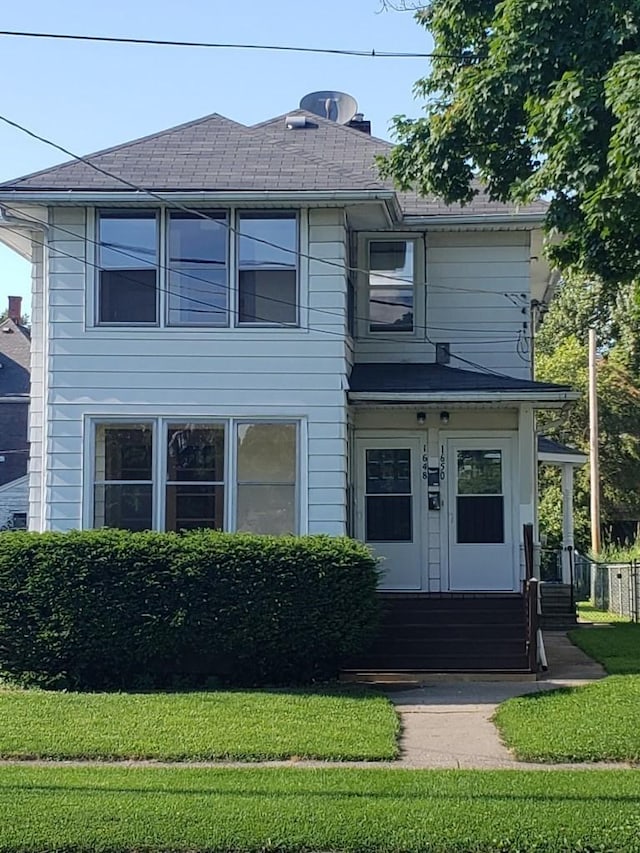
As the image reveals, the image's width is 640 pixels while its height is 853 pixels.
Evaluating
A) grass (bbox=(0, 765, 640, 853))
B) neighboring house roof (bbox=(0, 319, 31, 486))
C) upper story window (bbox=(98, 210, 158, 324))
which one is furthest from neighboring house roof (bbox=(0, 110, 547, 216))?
neighboring house roof (bbox=(0, 319, 31, 486))

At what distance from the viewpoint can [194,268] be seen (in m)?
13.9

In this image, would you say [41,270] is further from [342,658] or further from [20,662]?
[342,658]

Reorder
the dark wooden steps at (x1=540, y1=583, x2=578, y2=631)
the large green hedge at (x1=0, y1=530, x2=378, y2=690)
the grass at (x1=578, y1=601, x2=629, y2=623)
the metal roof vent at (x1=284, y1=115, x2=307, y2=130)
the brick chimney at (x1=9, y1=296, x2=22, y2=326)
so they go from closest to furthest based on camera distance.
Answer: the large green hedge at (x1=0, y1=530, x2=378, y2=690) → the metal roof vent at (x1=284, y1=115, x2=307, y2=130) → the dark wooden steps at (x1=540, y1=583, x2=578, y2=631) → the grass at (x1=578, y1=601, x2=629, y2=623) → the brick chimney at (x1=9, y1=296, x2=22, y2=326)

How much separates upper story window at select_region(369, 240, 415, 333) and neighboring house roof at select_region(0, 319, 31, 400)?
74.6 ft

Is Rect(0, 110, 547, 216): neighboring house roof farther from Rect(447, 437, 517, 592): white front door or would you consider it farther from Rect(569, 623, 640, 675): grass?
Rect(569, 623, 640, 675): grass

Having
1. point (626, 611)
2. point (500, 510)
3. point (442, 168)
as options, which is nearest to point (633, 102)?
point (442, 168)

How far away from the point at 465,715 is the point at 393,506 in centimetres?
504

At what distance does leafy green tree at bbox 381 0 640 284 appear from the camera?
8375 mm

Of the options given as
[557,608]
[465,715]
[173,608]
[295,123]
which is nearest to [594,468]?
[557,608]

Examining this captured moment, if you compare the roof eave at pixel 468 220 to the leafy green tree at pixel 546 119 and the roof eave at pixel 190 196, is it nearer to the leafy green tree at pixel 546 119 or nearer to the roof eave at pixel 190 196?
the roof eave at pixel 190 196

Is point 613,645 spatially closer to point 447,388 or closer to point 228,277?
point 447,388

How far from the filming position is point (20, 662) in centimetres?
1197

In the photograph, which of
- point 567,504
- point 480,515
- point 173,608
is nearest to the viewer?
point 173,608

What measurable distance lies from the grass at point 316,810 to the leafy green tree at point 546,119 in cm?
439
